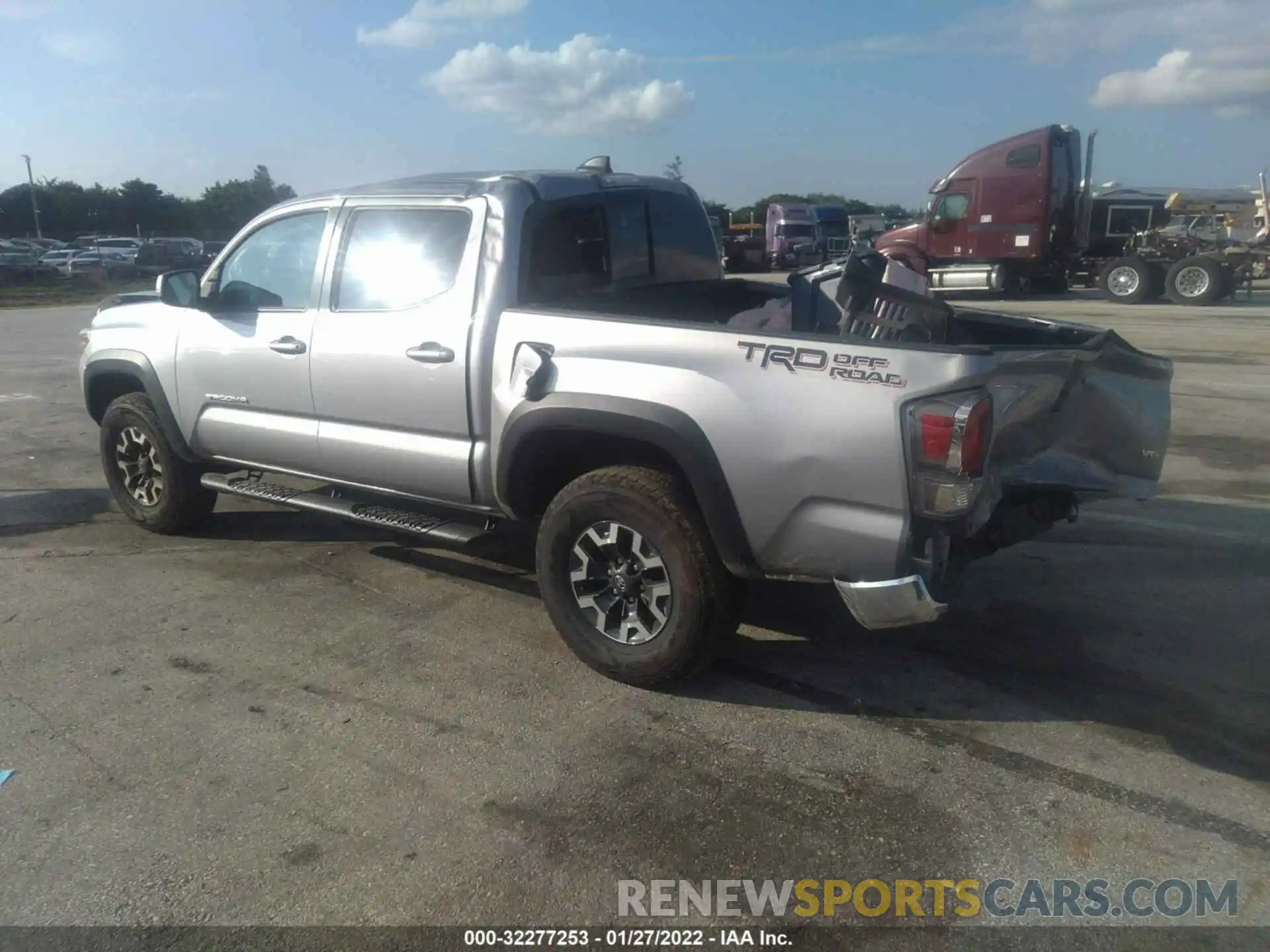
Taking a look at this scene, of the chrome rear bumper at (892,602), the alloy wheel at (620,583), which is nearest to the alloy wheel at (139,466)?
the alloy wheel at (620,583)

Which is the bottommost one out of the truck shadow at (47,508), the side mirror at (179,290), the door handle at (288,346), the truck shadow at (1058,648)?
the truck shadow at (1058,648)

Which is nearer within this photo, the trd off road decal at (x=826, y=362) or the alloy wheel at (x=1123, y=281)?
the trd off road decal at (x=826, y=362)

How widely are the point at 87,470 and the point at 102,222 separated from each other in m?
74.9

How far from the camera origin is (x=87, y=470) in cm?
816

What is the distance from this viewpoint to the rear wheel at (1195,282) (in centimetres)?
2092

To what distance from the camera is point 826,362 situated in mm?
3521

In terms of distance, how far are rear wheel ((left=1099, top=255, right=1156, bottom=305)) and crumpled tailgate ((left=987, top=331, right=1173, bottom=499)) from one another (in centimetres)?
1938

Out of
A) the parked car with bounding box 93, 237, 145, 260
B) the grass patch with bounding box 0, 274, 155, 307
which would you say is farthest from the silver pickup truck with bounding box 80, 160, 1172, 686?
the parked car with bounding box 93, 237, 145, 260

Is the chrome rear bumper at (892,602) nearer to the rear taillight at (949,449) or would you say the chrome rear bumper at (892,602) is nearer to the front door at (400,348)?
the rear taillight at (949,449)

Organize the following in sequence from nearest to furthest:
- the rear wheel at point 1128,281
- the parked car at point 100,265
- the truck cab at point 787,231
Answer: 1. the rear wheel at point 1128,281
2. the truck cab at point 787,231
3. the parked car at point 100,265

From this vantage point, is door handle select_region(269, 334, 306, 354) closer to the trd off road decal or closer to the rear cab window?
the rear cab window

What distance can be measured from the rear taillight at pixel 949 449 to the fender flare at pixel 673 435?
70 centimetres

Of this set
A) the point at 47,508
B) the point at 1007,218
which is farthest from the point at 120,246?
the point at 47,508

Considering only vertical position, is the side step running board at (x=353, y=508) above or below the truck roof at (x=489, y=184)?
below
